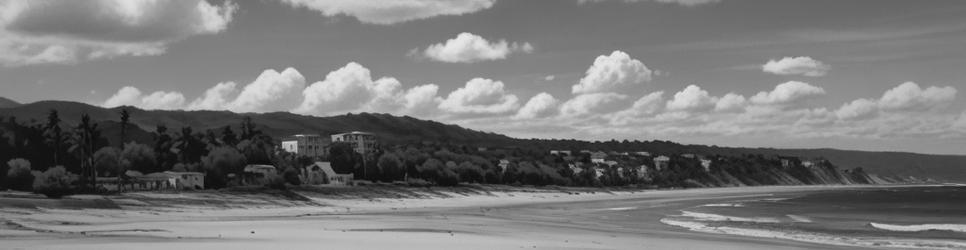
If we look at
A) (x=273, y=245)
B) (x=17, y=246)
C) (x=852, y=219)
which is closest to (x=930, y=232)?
(x=852, y=219)

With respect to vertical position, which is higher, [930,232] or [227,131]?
[227,131]

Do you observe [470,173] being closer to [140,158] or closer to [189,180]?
[140,158]

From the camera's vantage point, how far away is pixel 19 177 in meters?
79.8

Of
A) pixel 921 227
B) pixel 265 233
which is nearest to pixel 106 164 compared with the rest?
pixel 265 233

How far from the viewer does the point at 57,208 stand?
5250 centimetres

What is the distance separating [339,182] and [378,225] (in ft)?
249

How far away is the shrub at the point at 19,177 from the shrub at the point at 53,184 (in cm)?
598

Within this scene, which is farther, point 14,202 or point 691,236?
point 14,202

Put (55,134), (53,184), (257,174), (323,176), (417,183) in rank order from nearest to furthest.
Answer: (53,184) < (55,134) < (257,174) < (323,176) < (417,183)

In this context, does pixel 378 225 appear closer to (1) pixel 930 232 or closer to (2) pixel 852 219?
(1) pixel 930 232

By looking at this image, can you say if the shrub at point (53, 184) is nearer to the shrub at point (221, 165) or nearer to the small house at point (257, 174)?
the small house at point (257, 174)

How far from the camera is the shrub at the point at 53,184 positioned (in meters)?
71.1

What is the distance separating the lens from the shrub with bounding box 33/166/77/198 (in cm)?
7112

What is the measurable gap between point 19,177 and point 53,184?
10.7 metres
